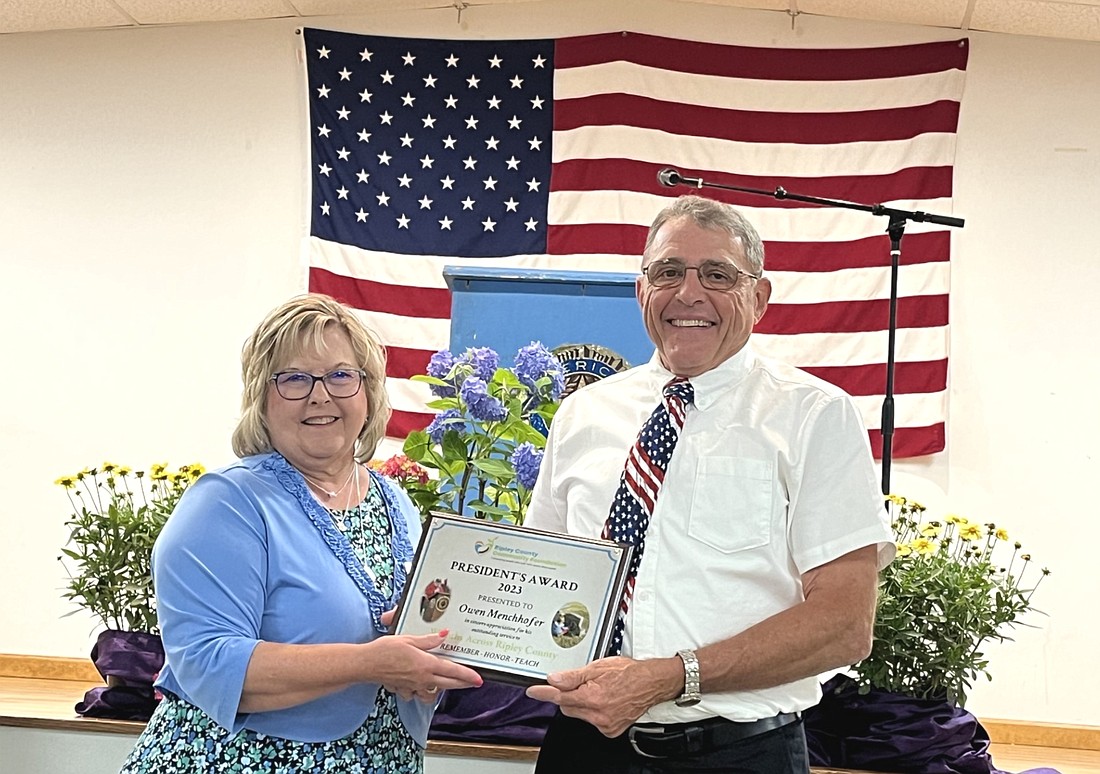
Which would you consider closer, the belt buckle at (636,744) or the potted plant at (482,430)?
the belt buckle at (636,744)

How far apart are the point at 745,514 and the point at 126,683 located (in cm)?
141

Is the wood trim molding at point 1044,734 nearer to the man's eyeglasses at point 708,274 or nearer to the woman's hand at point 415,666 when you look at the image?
the man's eyeglasses at point 708,274

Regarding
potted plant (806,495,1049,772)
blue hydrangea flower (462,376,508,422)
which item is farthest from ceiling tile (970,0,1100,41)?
blue hydrangea flower (462,376,508,422)

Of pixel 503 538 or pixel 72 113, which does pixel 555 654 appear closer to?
pixel 503 538

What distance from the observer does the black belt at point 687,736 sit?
5.66ft

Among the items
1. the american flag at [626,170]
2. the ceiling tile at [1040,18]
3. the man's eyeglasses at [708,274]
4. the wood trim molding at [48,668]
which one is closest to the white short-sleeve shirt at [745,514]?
the man's eyeglasses at [708,274]

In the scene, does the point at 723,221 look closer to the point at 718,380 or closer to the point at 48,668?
the point at 718,380

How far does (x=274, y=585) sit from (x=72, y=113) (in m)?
4.89

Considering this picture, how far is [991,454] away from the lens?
5254mm

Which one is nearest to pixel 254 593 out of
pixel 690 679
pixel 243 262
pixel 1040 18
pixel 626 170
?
pixel 690 679

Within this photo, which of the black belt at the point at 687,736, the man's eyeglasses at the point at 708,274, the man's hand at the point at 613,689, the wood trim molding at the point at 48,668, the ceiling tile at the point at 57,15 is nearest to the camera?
the man's hand at the point at 613,689

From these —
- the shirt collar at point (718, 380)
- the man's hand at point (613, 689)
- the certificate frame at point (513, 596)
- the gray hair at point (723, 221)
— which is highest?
the gray hair at point (723, 221)

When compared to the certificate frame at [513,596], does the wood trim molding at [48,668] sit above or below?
below

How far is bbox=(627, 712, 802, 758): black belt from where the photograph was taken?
67.9 inches
